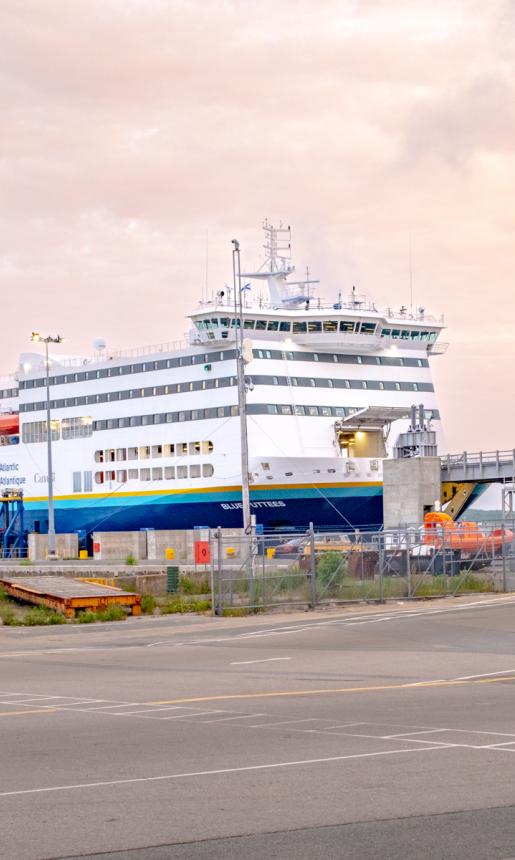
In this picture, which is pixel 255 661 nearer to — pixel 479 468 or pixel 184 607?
pixel 184 607

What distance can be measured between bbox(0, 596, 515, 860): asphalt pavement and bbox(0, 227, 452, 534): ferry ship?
142ft

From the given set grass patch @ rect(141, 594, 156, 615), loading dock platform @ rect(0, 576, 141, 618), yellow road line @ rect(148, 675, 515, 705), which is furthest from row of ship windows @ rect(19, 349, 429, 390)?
yellow road line @ rect(148, 675, 515, 705)

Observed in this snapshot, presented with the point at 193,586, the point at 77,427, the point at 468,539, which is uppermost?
the point at 77,427

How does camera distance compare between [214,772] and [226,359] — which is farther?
[226,359]

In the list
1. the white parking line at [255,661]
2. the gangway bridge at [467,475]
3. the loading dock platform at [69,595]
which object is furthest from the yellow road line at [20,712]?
the gangway bridge at [467,475]

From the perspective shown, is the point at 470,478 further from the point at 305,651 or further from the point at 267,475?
the point at 305,651

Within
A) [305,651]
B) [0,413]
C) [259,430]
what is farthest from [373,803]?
[0,413]

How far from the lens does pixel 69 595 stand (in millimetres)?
30594

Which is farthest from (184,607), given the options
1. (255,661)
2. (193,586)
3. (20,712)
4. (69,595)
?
(20,712)

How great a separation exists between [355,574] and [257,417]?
34.7 metres

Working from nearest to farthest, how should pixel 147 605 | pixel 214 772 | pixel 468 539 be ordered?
pixel 214 772, pixel 147 605, pixel 468 539

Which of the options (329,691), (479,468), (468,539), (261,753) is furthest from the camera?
(479,468)

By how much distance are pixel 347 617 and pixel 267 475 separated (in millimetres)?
37987

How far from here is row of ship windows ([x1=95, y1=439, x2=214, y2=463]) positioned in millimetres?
70438
